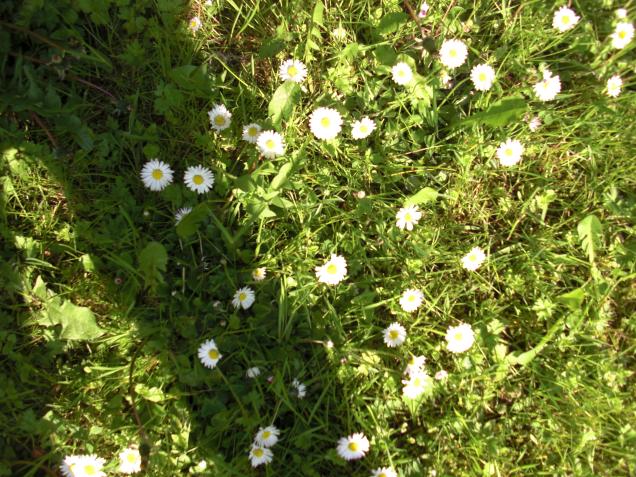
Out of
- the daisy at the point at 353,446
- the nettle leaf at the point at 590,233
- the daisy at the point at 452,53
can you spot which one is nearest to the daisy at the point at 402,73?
the daisy at the point at 452,53

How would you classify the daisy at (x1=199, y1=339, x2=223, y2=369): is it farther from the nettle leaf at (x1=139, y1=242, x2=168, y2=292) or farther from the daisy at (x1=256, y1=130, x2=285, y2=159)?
the daisy at (x1=256, y1=130, x2=285, y2=159)

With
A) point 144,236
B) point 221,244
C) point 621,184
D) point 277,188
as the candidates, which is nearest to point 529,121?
point 621,184

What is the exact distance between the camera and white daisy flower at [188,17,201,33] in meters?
2.14

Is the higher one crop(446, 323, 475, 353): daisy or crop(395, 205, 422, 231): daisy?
crop(395, 205, 422, 231): daisy

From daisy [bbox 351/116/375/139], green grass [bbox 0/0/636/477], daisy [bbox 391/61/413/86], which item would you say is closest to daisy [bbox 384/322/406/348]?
green grass [bbox 0/0/636/477]

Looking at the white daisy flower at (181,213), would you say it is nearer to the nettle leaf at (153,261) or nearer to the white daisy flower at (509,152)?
the nettle leaf at (153,261)

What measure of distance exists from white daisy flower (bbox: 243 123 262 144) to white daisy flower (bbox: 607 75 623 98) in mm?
1627

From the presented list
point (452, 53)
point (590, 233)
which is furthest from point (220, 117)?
point (590, 233)

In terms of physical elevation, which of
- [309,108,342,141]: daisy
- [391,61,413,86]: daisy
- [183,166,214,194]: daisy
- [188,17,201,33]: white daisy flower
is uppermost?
[188,17,201,33]: white daisy flower

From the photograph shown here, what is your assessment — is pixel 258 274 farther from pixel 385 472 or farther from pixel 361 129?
pixel 385 472

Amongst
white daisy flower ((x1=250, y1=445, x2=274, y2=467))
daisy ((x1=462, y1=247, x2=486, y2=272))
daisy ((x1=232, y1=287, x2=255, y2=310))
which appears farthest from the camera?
daisy ((x1=462, y1=247, x2=486, y2=272))

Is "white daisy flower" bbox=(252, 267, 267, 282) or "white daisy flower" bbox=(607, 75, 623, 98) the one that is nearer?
"white daisy flower" bbox=(252, 267, 267, 282)

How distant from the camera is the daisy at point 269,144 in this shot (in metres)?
2.07

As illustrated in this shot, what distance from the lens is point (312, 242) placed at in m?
2.12
